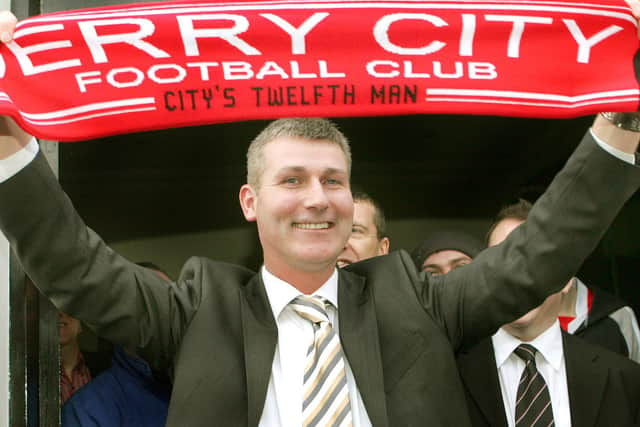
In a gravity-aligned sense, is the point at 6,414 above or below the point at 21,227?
below

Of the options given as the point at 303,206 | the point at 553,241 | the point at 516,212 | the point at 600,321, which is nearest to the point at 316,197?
the point at 303,206

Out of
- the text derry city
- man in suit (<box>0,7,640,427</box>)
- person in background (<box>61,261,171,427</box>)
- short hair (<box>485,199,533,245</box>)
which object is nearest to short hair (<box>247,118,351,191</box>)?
man in suit (<box>0,7,640,427</box>)

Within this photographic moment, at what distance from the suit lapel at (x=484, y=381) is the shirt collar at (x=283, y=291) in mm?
639

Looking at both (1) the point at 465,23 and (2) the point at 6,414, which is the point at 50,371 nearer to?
(2) the point at 6,414

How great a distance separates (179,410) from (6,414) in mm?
694

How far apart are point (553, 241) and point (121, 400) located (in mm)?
1588

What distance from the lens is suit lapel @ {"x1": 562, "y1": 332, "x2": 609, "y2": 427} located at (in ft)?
8.65

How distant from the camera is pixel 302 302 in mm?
2182

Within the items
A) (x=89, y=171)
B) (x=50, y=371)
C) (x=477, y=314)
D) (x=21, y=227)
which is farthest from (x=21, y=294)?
(x=89, y=171)

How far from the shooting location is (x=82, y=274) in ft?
6.33

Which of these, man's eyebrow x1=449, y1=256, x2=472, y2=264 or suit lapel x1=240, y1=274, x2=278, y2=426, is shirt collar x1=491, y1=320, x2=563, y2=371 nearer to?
man's eyebrow x1=449, y1=256, x2=472, y2=264

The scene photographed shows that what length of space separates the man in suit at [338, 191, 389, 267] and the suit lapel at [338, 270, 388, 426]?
39.1 inches

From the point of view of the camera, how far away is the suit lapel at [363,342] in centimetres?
200

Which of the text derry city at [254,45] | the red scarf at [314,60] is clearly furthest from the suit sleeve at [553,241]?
the text derry city at [254,45]
